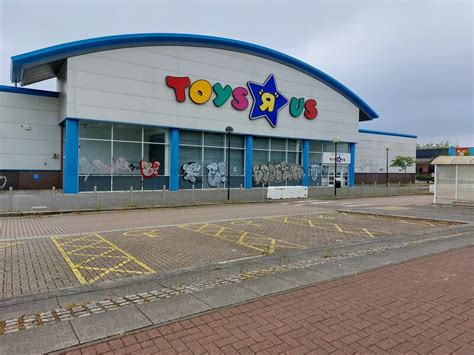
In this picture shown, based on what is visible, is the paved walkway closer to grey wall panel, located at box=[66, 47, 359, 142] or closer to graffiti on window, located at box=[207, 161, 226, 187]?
grey wall panel, located at box=[66, 47, 359, 142]

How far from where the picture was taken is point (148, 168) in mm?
27672

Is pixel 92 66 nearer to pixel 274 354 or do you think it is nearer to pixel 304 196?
pixel 304 196

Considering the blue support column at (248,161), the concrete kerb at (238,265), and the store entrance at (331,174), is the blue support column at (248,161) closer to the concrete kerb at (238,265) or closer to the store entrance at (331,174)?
the store entrance at (331,174)

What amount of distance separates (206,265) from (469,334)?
13.9 feet

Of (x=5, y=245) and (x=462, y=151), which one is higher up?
(x=462, y=151)

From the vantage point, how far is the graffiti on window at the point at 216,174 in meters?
30.8

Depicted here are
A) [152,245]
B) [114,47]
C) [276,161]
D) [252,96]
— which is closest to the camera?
[152,245]

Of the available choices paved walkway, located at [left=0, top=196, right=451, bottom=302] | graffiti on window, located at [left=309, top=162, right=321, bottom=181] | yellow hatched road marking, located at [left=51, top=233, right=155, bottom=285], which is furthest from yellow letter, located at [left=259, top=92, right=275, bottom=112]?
yellow hatched road marking, located at [left=51, top=233, right=155, bottom=285]

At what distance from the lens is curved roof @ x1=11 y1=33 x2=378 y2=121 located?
2314 cm

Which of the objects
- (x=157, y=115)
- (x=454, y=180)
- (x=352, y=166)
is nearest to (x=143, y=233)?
(x=454, y=180)

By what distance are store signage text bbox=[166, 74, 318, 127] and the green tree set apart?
58.6 feet

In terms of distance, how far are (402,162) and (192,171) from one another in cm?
3138

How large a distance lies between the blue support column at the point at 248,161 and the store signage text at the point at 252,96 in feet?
7.00

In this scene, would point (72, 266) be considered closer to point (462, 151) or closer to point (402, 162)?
point (462, 151)
